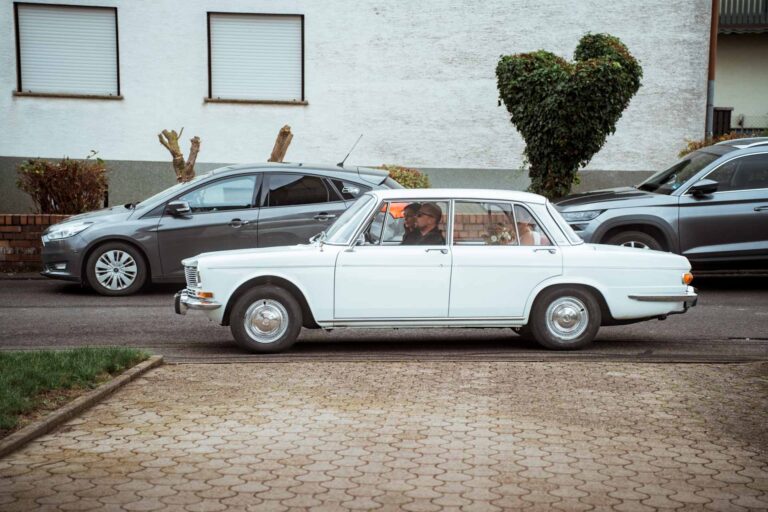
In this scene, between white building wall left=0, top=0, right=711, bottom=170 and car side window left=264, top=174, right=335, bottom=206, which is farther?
white building wall left=0, top=0, right=711, bottom=170

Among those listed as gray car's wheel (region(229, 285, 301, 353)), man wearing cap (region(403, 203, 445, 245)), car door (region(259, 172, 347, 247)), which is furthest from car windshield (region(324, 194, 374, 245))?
car door (region(259, 172, 347, 247))

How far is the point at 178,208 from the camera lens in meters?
13.3

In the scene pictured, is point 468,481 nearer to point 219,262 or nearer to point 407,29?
point 219,262

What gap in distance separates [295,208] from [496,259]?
4510mm

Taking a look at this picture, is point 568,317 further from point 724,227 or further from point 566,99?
point 566,99

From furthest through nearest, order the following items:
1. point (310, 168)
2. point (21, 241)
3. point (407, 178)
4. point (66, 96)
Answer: point (66, 96)
point (407, 178)
point (21, 241)
point (310, 168)

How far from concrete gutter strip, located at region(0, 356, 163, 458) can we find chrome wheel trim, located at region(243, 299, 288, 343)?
3.35 feet

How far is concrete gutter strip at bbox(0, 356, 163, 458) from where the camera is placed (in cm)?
617

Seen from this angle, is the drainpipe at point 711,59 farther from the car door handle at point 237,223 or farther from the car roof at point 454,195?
the car roof at point 454,195

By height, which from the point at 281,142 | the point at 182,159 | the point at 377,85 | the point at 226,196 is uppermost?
the point at 377,85

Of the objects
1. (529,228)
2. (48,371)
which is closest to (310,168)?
(529,228)

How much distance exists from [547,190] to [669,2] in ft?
20.6

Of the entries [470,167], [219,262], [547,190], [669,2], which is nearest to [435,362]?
[219,262]

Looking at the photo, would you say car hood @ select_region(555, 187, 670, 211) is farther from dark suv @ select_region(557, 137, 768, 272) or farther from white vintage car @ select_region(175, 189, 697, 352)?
white vintage car @ select_region(175, 189, 697, 352)
